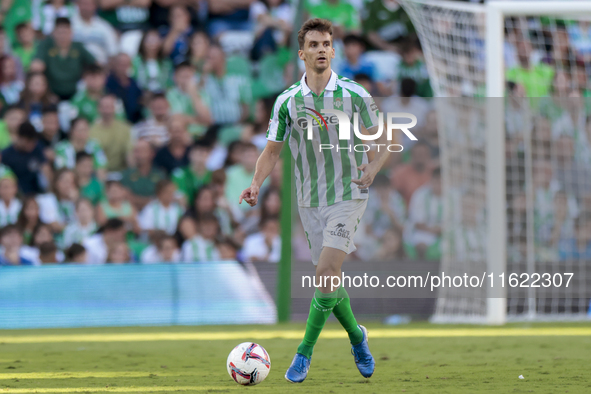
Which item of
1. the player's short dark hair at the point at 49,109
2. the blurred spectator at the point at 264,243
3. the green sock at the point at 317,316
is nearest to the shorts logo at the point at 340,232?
the green sock at the point at 317,316

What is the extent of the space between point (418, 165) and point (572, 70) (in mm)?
2395

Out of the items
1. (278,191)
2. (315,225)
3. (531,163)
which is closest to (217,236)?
(278,191)

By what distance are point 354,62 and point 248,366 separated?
7192 mm

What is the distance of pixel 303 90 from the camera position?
4.83 meters

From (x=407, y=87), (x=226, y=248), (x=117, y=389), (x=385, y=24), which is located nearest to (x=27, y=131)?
(x=226, y=248)

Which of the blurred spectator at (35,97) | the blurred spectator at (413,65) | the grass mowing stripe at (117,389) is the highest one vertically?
the blurred spectator at (413,65)

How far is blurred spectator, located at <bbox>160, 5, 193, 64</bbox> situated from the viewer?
36.8 feet

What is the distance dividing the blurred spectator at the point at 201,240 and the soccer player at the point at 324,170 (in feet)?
15.3

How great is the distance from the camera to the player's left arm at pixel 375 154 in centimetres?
463

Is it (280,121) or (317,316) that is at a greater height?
(280,121)

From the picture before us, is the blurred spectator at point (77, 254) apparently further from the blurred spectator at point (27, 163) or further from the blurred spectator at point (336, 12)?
the blurred spectator at point (336, 12)

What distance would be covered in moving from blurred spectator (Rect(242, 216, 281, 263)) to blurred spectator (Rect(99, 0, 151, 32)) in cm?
399

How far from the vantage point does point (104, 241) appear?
9.43 meters

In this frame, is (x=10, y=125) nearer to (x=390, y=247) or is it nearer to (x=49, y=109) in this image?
(x=49, y=109)
